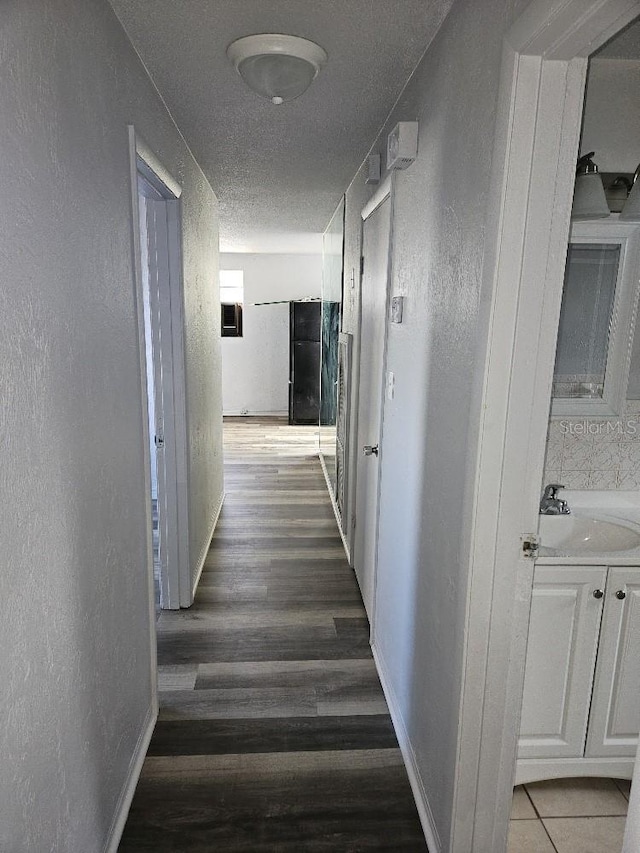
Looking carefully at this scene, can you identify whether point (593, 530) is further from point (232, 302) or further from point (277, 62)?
point (232, 302)

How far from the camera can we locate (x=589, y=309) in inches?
84.1

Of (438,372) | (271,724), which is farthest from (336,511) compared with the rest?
(438,372)

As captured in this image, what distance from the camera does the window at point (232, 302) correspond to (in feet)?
27.3

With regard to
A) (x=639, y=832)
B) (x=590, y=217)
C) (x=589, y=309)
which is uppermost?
(x=590, y=217)

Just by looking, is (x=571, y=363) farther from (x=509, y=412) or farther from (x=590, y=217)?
(x=509, y=412)

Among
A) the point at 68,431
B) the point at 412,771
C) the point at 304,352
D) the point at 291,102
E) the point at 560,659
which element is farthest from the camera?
the point at 304,352

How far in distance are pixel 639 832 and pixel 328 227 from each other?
5.38 meters

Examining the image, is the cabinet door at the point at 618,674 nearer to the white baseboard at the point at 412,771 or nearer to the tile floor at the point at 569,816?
the tile floor at the point at 569,816

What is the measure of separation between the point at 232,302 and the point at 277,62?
22.1 ft

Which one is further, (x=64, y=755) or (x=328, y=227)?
(x=328, y=227)

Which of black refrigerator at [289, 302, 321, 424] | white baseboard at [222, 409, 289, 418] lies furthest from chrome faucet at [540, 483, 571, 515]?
white baseboard at [222, 409, 289, 418]

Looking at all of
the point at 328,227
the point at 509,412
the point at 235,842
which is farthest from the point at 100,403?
the point at 328,227

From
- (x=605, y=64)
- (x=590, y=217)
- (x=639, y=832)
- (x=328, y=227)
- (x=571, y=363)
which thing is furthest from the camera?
(x=328, y=227)

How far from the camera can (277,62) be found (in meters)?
1.77
